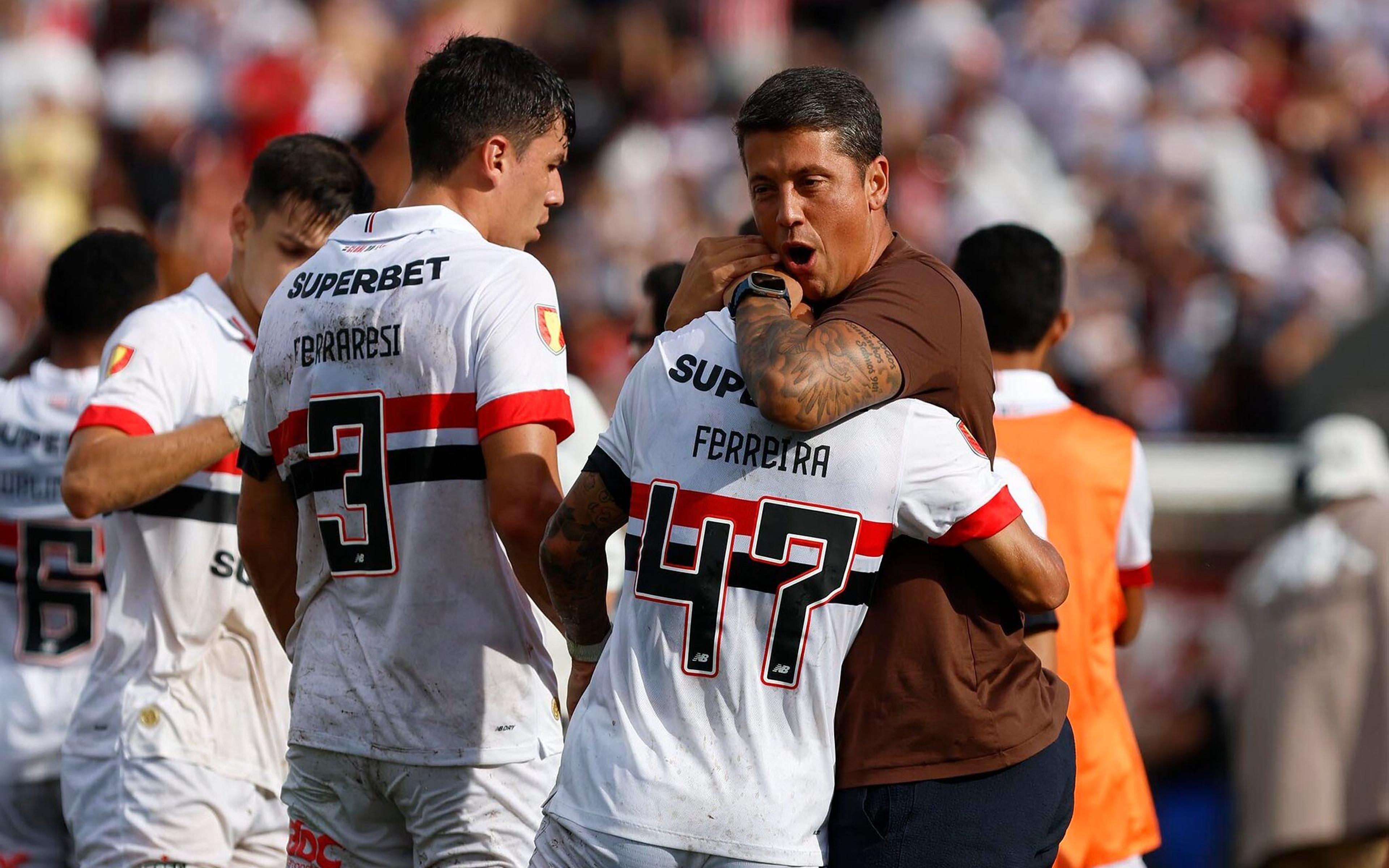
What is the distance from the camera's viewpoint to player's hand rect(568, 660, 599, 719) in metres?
3.76

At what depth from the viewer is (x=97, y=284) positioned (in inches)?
220

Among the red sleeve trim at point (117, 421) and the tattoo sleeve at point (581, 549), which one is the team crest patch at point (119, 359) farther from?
the tattoo sleeve at point (581, 549)

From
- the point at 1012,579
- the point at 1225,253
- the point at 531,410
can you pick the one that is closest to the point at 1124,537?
the point at 1012,579

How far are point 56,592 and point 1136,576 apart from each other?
11.4 ft

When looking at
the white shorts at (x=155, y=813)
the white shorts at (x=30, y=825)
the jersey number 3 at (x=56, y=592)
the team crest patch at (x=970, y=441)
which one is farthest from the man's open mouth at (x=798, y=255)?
the white shorts at (x=30, y=825)

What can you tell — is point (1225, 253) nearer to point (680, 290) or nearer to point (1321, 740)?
point (1321, 740)

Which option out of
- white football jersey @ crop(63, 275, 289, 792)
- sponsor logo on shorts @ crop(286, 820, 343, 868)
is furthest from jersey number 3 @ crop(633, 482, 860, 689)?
white football jersey @ crop(63, 275, 289, 792)

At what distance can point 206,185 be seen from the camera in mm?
13148

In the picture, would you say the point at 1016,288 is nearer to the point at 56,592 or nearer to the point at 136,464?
the point at 136,464

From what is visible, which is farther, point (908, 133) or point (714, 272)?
point (908, 133)

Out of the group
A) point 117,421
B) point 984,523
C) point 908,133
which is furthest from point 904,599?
point 908,133

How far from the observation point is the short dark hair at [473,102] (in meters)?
4.01

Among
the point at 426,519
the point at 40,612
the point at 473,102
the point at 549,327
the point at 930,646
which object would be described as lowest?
the point at 40,612

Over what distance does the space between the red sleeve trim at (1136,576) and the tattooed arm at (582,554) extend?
2.07 meters
